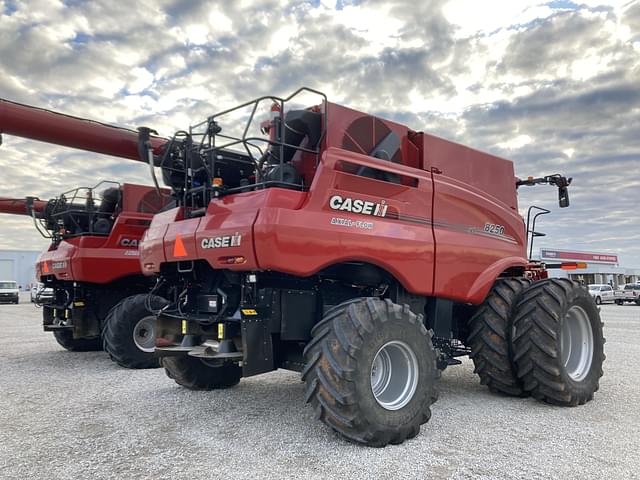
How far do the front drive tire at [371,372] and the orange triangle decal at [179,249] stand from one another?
1.72 meters

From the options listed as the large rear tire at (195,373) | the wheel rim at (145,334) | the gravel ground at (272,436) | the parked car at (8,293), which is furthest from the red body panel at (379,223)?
the parked car at (8,293)

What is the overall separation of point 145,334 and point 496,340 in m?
5.76

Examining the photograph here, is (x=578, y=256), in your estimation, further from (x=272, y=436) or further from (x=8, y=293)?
(x=272, y=436)

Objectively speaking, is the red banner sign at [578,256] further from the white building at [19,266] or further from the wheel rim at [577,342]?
the white building at [19,266]

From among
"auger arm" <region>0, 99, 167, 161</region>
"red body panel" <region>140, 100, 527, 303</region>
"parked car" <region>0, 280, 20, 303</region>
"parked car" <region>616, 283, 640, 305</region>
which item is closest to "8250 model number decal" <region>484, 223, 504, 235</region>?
"red body panel" <region>140, 100, 527, 303</region>

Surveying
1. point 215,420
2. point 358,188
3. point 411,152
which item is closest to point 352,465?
point 215,420

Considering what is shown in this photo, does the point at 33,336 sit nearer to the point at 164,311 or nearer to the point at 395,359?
the point at 164,311

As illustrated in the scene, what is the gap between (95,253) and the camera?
9.61m

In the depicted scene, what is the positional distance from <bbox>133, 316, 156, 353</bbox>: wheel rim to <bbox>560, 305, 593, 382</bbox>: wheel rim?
6270 millimetres

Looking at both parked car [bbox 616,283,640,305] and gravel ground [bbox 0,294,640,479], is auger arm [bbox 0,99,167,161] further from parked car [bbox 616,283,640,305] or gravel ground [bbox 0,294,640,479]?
parked car [bbox 616,283,640,305]

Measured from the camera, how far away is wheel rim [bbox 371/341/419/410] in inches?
193

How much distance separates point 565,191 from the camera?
771 centimetres

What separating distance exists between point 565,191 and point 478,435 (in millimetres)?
4345

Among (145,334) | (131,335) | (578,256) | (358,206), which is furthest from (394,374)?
(578,256)
